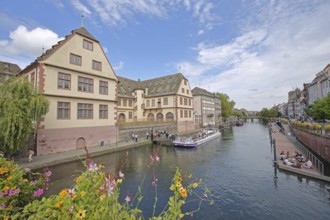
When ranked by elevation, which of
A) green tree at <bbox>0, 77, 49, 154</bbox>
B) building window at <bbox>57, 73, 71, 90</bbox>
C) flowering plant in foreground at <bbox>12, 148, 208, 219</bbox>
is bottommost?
flowering plant in foreground at <bbox>12, 148, 208, 219</bbox>

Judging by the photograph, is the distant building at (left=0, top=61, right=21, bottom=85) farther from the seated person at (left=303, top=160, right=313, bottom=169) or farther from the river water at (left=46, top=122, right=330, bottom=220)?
the seated person at (left=303, top=160, right=313, bottom=169)

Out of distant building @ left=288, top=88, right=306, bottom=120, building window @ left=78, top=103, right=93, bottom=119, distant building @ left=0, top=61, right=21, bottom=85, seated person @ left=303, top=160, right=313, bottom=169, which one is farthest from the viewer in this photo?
distant building @ left=288, top=88, right=306, bottom=120

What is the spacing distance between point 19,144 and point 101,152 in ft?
25.7

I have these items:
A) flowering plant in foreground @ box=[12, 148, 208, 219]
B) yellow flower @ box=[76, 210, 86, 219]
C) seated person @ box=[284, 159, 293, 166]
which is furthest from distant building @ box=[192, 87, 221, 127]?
yellow flower @ box=[76, 210, 86, 219]

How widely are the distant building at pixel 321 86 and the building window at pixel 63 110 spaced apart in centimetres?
5166

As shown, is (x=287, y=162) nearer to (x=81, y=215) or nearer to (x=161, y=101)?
(x=81, y=215)

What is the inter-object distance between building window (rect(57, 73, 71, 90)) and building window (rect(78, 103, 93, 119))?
8.25 ft

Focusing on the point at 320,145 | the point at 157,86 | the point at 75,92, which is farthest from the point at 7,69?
the point at 320,145

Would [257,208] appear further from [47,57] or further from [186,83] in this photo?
[186,83]

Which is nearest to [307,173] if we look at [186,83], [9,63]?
[186,83]

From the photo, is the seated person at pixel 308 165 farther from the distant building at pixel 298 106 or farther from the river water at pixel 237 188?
the distant building at pixel 298 106

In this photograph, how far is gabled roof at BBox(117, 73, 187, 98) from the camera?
1576 inches

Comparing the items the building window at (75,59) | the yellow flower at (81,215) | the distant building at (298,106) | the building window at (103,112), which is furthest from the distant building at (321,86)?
the yellow flower at (81,215)

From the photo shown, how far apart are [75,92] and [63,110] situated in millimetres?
2460
